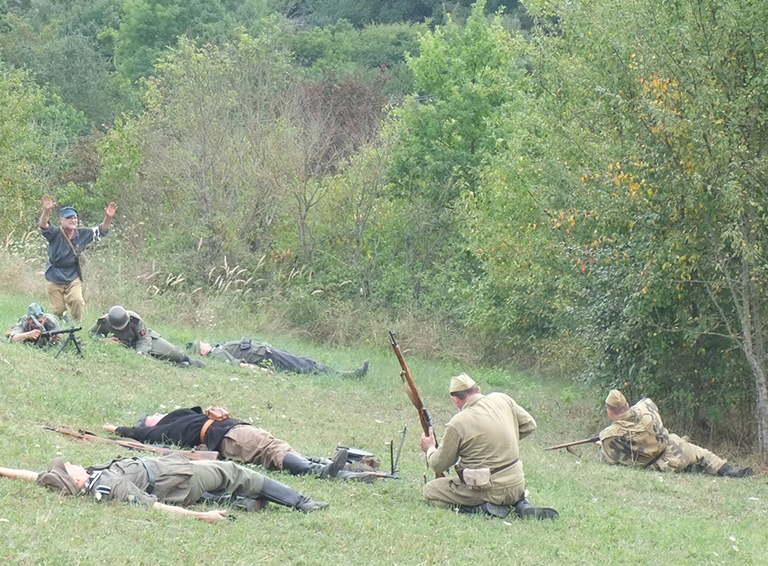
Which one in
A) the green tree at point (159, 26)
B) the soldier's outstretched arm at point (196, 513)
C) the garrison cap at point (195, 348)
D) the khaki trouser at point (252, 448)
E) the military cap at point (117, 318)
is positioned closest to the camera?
the soldier's outstretched arm at point (196, 513)

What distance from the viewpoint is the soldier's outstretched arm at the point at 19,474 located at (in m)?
7.37

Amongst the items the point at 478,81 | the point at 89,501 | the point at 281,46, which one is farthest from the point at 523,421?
the point at 281,46

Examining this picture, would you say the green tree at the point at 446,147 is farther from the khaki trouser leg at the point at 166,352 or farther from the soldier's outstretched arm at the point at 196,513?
the soldier's outstretched arm at the point at 196,513

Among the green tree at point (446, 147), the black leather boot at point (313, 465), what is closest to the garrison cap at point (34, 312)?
the black leather boot at point (313, 465)

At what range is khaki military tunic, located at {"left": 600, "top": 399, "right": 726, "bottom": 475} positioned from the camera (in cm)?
1232

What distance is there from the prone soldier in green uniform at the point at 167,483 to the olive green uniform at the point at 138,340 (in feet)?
23.7

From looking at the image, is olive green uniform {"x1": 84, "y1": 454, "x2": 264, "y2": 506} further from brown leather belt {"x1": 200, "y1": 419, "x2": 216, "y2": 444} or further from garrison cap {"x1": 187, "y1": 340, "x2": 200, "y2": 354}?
garrison cap {"x1": 187, "y1": 340, "x2": 200, "y2": 354}

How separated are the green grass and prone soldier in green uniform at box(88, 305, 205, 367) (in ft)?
1.49

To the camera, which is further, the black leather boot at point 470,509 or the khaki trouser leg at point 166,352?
the khaki trouser leg at point 166,352

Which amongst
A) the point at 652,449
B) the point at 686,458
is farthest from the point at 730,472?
the point at 652,449

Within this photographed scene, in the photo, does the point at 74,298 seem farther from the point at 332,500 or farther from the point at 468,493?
the point at 468,493

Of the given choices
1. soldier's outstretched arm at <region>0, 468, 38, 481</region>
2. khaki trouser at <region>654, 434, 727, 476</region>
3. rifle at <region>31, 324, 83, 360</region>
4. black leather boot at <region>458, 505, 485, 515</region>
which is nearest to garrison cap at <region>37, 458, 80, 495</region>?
soldier's outstretched arm at <region>0, 468, 38, 481</region>

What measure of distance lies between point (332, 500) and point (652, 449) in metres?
5.58

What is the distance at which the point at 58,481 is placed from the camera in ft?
23.6
